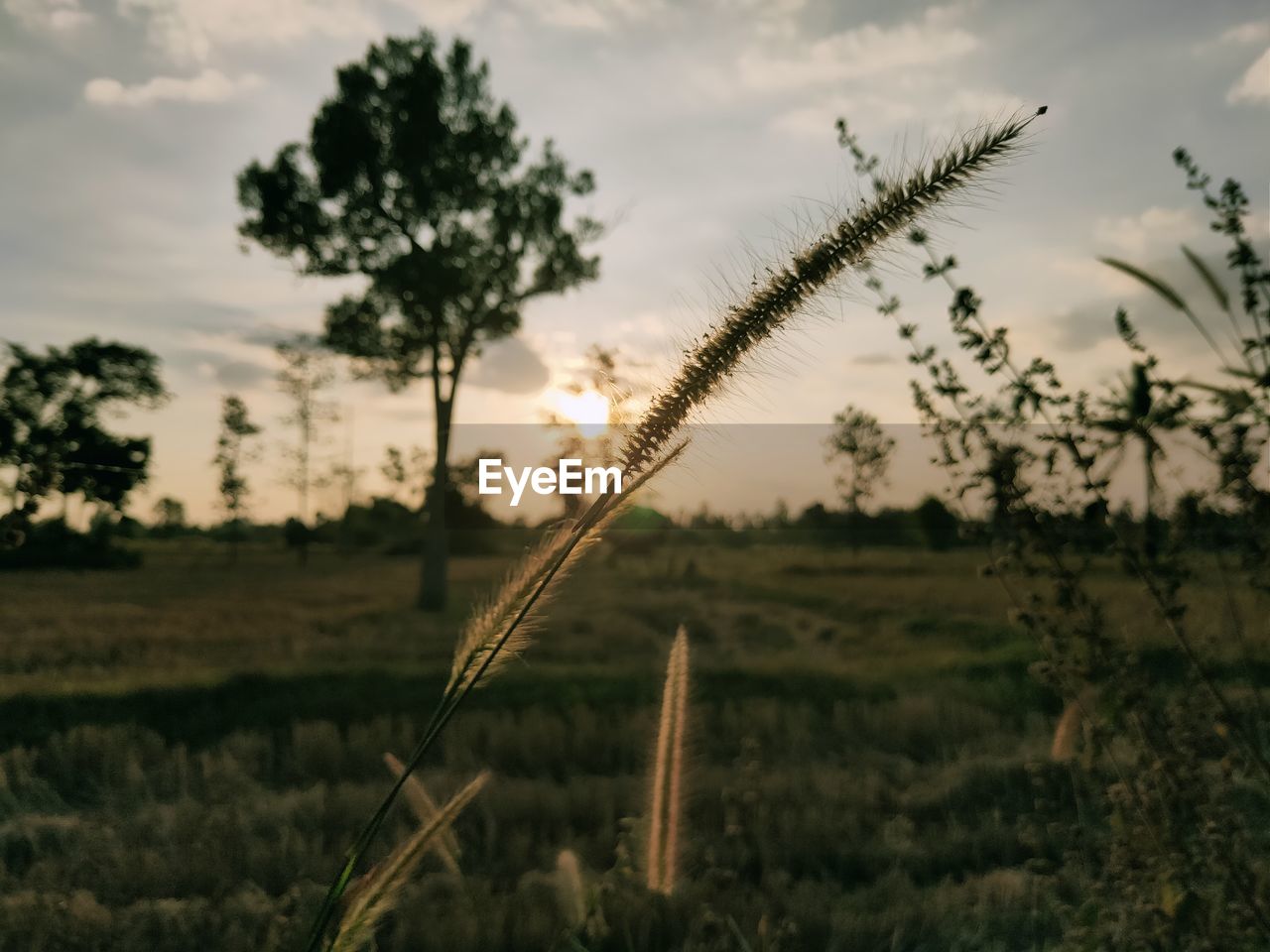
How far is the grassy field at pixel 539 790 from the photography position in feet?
9.25

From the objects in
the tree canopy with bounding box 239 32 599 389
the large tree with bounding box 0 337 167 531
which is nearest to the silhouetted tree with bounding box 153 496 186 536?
the tree canopy with bounding box 239 32 599 389

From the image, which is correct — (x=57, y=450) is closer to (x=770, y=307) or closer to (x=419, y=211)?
(x=770, y=307)

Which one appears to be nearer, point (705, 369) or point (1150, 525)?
point (705, 369)

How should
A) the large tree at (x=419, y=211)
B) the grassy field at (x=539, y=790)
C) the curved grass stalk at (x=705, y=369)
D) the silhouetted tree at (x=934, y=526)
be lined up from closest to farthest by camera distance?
the curved grass stalk at (x=705, y=369) < the grassy field at (x=539, y=790) < the large tree at (x=419, y=211) < the silhouetted tree at (x=934, y=526)

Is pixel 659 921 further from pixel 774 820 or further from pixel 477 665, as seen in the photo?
pixel 477 665

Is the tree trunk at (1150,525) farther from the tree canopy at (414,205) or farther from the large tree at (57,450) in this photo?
the tree canopy at (414,205)

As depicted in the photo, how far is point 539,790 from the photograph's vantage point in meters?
4.55

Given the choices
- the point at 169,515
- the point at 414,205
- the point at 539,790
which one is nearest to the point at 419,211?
the point at 414,205

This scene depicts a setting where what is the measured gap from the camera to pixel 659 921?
2609 millimetres

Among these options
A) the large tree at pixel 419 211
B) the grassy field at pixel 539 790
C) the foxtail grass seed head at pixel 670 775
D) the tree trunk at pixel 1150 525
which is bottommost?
the grassy field at pixel 539 790

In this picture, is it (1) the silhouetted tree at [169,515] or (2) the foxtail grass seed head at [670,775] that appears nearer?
(2) the foxtail grass seed head at [670,775]

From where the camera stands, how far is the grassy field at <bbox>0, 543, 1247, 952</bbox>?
282cm

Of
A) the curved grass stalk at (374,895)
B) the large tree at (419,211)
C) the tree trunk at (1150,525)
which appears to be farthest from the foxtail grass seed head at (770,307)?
the large tree at (419,211)

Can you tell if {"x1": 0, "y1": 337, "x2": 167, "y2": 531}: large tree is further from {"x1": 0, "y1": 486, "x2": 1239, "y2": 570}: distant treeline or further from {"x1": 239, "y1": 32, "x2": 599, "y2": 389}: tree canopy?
{"x1": 239, "y1": 32, "x2": 599, "y2": 389}: tree canopy
